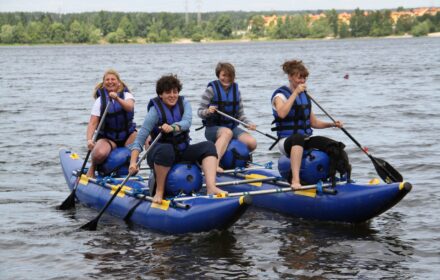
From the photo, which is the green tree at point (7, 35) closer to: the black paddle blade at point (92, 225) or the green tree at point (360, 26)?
the green tree at point (360, 26)

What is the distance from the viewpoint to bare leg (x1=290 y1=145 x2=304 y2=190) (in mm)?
9789

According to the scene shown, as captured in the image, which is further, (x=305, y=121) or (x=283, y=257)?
(x=305, y=121)

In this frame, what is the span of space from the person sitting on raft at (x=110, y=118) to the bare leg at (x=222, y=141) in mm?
1153

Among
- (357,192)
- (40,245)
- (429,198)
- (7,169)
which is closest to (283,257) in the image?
(357,192)

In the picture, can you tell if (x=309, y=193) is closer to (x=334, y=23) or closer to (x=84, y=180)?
(x=84, y=180)

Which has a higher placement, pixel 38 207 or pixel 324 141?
pixel 324 141

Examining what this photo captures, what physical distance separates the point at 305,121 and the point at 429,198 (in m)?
2.55

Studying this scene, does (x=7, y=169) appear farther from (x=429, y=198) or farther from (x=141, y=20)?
(x=141, y=20)

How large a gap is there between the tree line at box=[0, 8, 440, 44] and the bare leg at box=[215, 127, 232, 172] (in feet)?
526

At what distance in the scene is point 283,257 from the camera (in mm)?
8938

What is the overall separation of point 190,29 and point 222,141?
183100 mm

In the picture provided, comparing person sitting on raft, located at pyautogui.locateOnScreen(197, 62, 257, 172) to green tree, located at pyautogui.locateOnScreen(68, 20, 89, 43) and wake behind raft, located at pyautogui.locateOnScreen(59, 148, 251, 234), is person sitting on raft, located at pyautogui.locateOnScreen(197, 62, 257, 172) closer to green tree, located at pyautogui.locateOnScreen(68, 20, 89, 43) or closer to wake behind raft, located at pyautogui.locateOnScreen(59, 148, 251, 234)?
wake behind raft, located at pyautogui.locateOnScreen(59, 148, 251, 234)

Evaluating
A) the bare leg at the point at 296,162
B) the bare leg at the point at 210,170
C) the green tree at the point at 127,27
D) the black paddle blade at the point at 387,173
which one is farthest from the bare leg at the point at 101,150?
the green tree at the point at 127,27

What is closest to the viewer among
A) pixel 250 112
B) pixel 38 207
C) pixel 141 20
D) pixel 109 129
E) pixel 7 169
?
pixel 109 129
